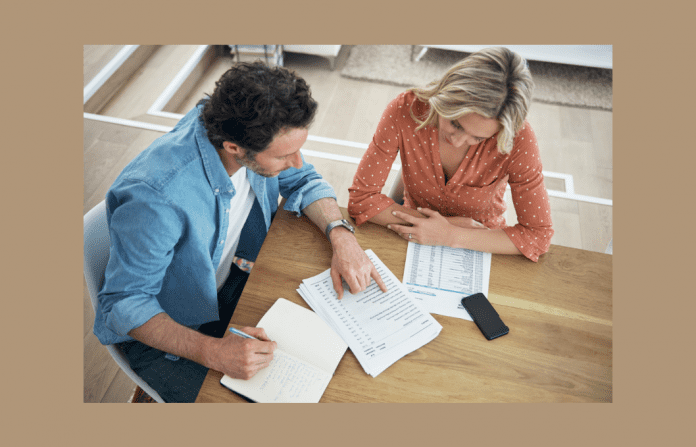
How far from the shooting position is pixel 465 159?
4.39 ft

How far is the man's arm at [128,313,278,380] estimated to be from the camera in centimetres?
96

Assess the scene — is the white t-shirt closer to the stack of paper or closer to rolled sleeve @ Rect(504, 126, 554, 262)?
the stack of paper

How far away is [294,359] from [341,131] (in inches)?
85.3

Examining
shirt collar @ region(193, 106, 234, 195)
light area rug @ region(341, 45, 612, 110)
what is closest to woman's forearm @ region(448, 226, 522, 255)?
shirt collar @ region(193, 106, 234, 195)

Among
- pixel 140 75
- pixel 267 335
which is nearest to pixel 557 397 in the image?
pixel 267 335

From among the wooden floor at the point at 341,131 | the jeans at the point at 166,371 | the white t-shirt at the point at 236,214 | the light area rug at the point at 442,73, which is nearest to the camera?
the jeans at the point at 166,371

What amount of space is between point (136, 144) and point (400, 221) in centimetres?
209

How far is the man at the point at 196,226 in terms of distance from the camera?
100cm

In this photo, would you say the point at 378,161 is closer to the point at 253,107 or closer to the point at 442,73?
the point at 253,107

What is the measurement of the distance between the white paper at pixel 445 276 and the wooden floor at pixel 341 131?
4.21 feet

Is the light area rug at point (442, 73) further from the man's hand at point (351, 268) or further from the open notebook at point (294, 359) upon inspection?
the open notebook at point (294, 359)

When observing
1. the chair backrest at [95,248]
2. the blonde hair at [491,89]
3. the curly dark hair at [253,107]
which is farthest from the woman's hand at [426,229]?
the chair backrest at [95,248]

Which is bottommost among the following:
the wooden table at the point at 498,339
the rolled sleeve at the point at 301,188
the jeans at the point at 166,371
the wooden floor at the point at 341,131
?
the wooden floor at the point at 341,131

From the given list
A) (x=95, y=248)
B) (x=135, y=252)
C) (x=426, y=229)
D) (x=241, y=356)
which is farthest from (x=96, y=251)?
(x=426, y=229)
